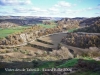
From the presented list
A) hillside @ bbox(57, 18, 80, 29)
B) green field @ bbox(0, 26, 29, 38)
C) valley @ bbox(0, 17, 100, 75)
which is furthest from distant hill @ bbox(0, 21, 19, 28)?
hillside @ bbox(57, 18, 80, 29)

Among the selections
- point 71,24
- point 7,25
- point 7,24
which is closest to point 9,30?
point 7,25

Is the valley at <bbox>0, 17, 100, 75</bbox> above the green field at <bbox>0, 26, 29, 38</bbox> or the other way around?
the other way around

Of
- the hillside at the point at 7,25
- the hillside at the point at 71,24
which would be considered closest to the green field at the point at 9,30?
the hillside at the point at 7,25

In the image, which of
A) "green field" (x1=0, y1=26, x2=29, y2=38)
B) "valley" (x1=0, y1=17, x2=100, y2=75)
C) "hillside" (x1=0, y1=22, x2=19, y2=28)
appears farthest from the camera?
"hillside" (x1=0, y1=22, x2=19, y2=28)

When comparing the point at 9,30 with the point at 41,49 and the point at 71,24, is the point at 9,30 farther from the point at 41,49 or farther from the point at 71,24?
the point at 71,24

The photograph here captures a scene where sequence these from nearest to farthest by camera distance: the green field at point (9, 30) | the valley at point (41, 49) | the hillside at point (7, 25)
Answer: the valley at point (41, 49) < the green field at point (9, 30) < the hillside at point (7, 25)

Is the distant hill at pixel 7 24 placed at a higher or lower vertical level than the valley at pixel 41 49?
higher

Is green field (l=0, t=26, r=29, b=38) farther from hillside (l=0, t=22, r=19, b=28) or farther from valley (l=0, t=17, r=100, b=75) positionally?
hillside (l=0, t=22, r=19, b=28)

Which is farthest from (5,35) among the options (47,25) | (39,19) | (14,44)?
(47,25)

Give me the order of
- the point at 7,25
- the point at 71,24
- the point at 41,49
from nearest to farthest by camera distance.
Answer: the point at 7,25
the point at 41,49
the point at 71,24

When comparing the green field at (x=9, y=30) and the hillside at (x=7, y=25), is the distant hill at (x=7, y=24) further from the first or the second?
the green field at (x=9, y=30)

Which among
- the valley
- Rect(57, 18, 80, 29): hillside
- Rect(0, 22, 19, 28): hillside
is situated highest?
Rect(0, 22, 19, 28): hillside
